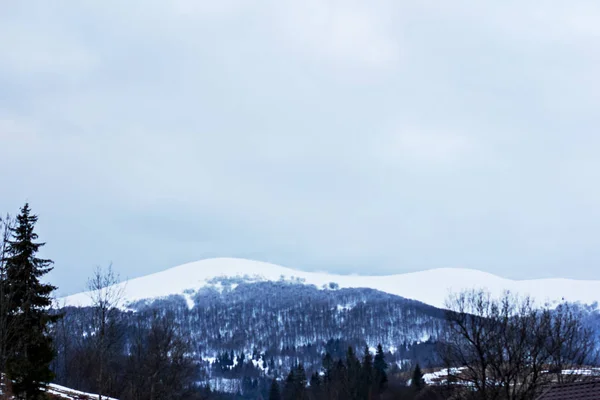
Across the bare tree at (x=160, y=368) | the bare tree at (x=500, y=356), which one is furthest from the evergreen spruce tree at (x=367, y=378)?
the bare tree at (x=500, y=356)

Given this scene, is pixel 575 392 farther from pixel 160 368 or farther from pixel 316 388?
pixel 316 388

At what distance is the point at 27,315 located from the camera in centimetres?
2803

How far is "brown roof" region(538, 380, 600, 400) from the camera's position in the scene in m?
21.2

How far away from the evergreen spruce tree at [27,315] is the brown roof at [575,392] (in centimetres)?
2044

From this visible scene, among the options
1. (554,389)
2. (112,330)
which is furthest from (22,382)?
(554,389)

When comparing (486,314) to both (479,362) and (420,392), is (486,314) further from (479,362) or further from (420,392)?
(420,392)

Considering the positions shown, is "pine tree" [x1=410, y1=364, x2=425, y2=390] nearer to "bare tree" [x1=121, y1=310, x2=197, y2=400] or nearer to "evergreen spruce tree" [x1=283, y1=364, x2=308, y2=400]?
"evergreen spruce tree" [x1=283, y1=364, x2=308, y2=400]

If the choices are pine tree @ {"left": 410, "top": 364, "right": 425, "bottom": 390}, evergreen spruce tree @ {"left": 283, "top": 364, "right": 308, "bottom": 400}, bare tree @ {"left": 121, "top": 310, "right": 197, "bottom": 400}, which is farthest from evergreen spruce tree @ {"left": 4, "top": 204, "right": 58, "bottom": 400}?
evergreen spruce tree @ {"left": 283, "top": 364, "right": 308, "bottom": 400}

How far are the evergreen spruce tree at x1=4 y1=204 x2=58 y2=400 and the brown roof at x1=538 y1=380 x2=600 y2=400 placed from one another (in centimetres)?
2044

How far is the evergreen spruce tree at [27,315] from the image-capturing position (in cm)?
2722

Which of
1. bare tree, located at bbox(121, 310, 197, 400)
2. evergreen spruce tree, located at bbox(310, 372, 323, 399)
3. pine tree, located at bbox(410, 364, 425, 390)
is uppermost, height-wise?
bare tree, located at bbox(121, 310, 197, 400)

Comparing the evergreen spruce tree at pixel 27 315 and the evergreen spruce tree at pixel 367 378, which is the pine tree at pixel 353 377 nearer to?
the evergreen spruce tree at pixel 367 378

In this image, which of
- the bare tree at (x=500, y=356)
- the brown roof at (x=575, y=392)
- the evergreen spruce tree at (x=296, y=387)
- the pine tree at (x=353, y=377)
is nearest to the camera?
the brown roof at (x=575, y=392)

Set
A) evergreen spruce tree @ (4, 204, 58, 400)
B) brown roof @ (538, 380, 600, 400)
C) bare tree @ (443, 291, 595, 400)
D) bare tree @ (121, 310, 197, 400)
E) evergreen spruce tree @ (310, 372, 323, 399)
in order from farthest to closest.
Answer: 1. evergreen spruce tree @ (310, 372, 323, 399)
2. bare tree @ (121, 310, 197, 400)
3. bare tree @ (443, 291, 595, 400)
4. evergreen spruce tree @ (4, 204, 58, 400)
5. brown roof @ (538, 380, 600, 400)
